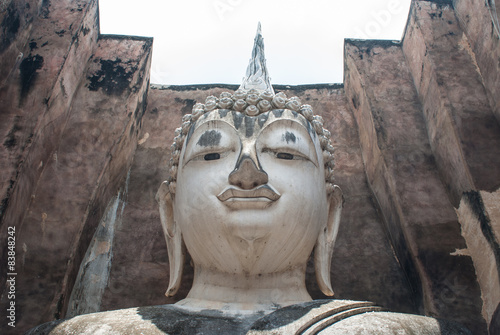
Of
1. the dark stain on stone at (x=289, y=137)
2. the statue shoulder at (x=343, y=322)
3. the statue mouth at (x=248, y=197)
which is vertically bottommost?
the statue shoulder at (x=343, y=322)

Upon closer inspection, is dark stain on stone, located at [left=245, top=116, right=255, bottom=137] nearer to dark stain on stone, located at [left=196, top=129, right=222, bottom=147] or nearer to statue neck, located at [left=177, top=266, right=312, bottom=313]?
dark stain on stone, located at [left=196, top=129, right=222, bottom=147]

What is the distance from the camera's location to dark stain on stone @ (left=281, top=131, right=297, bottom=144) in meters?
3.42

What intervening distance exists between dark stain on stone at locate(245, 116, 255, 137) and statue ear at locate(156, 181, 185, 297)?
0.92 metres

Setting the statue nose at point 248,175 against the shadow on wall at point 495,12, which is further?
the shadow on wall at point 495,12

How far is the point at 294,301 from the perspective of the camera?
3.18 metres

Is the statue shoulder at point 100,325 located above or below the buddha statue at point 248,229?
below

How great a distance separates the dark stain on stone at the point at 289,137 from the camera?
342 centimetres

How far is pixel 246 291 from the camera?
318cm

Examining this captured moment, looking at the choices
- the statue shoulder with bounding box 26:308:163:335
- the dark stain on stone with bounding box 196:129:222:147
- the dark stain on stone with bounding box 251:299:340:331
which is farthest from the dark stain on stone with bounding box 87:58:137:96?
the dark stain on stone with bounding box 251:299:340:331

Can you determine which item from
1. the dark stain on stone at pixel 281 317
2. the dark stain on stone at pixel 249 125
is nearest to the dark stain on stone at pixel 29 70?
the dark stain on stone at pixel 249 125

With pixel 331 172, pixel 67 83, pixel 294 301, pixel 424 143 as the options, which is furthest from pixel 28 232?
pixel 424 143

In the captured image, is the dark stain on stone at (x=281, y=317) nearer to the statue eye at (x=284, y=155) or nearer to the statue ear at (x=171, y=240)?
the statue eye at (x=284, y=155)

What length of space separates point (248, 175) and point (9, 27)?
113 inches

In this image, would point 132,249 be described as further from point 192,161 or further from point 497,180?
point 497,180
